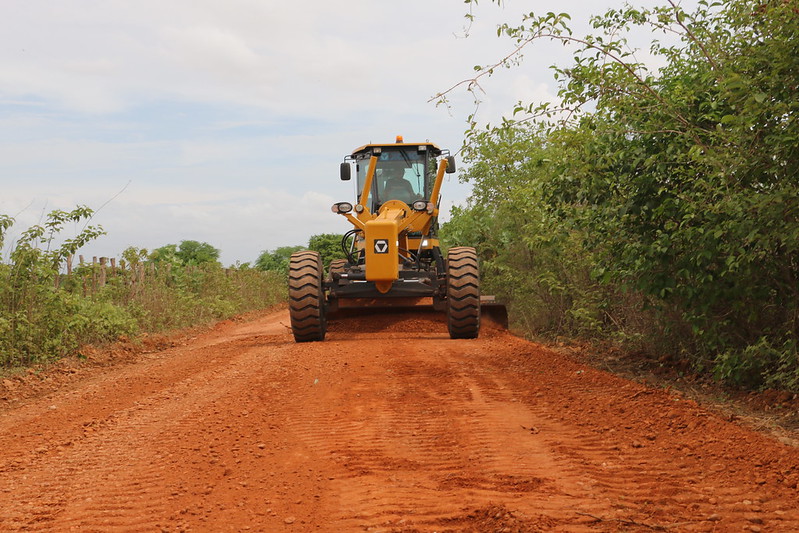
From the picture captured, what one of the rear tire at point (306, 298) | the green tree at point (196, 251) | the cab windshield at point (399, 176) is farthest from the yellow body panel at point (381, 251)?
the green tree at point (196, 251)

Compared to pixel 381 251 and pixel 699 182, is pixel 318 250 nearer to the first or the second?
pixel 381 251

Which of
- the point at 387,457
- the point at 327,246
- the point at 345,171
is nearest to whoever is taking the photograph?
the point at 387,457

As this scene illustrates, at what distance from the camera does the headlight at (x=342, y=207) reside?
13555 millimetres

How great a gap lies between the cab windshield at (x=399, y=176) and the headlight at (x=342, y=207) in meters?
1.21

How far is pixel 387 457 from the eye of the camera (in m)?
5.13

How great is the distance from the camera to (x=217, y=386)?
838 centimetres

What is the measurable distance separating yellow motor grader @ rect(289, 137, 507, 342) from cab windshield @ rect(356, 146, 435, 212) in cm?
2

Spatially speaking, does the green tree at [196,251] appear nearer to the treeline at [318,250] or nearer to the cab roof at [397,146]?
Answer: the treeline at [318,250]

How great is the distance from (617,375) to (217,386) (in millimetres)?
4505

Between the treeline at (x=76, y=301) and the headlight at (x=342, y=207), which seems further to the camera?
the headlight at (x=342, y=207)

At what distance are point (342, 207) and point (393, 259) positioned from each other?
1579 millimetres

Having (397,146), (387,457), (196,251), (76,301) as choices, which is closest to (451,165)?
(397,146)

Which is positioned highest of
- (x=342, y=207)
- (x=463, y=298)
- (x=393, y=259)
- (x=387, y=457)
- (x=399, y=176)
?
(x=399, y=176)

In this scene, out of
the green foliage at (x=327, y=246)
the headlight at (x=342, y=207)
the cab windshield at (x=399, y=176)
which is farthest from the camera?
the green foliage at (x=327, y=246)
